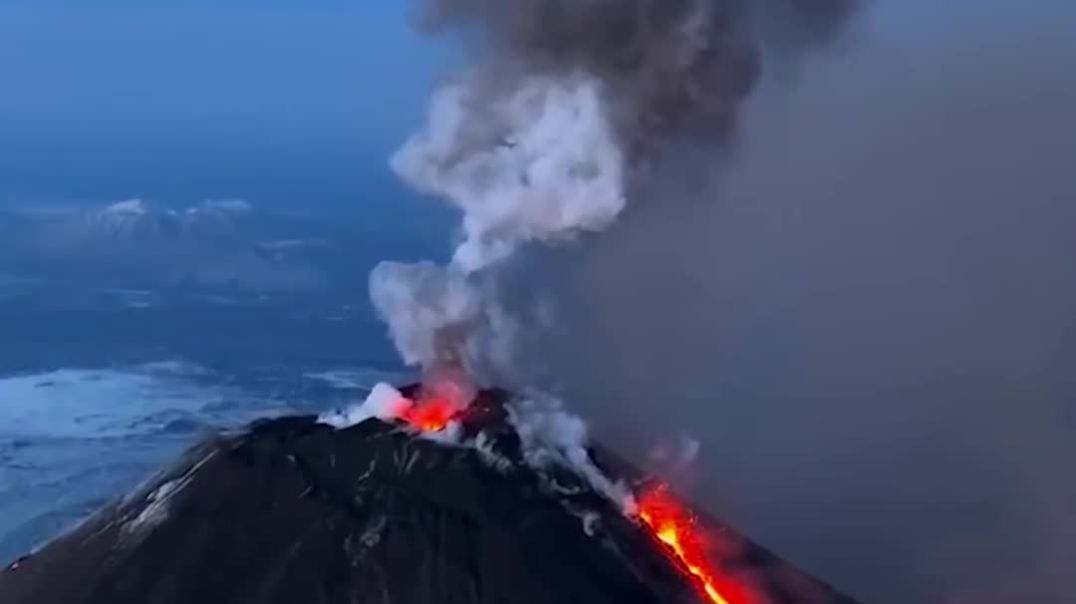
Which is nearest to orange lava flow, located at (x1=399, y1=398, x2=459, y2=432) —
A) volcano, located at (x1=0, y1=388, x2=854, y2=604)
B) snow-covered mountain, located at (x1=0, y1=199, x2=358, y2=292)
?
volcano, located at (x1=0, y1=388, x2=854, y2=604)

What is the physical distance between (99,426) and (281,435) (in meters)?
73.6

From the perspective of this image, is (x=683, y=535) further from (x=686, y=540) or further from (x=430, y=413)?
(x=430, y=413)

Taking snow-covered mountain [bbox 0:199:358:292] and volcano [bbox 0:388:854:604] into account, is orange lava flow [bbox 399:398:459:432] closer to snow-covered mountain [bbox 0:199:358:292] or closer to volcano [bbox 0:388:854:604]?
volcano [bbox 0:388:854:604]

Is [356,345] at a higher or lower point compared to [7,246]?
lower

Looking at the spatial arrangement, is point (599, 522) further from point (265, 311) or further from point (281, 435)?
point (265, 311)

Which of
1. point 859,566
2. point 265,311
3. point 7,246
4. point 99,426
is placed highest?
point 7,246

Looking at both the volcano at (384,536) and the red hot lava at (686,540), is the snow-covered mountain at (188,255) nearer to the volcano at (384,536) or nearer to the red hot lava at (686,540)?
the red hot lava at (686,540)

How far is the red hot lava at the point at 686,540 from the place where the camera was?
1166 inches

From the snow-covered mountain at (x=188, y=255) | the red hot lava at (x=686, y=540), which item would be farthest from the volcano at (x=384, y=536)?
the snow-covered mountain at (x=188, y=255)

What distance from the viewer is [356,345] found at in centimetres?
13125

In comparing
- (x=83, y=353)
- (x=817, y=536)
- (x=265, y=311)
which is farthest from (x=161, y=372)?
(x=817, y=536)

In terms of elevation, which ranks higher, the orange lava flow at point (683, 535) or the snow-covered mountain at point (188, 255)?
the snow-covered mountain at point (188, 255)

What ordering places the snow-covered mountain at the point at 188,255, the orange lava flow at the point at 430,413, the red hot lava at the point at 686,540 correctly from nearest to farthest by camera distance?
the red hot lava at the point at 686,540, the orange lava flow at the point at 430,413, the snow-covered mountain at the point at 188,255

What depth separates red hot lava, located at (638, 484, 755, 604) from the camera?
29.6 meters
